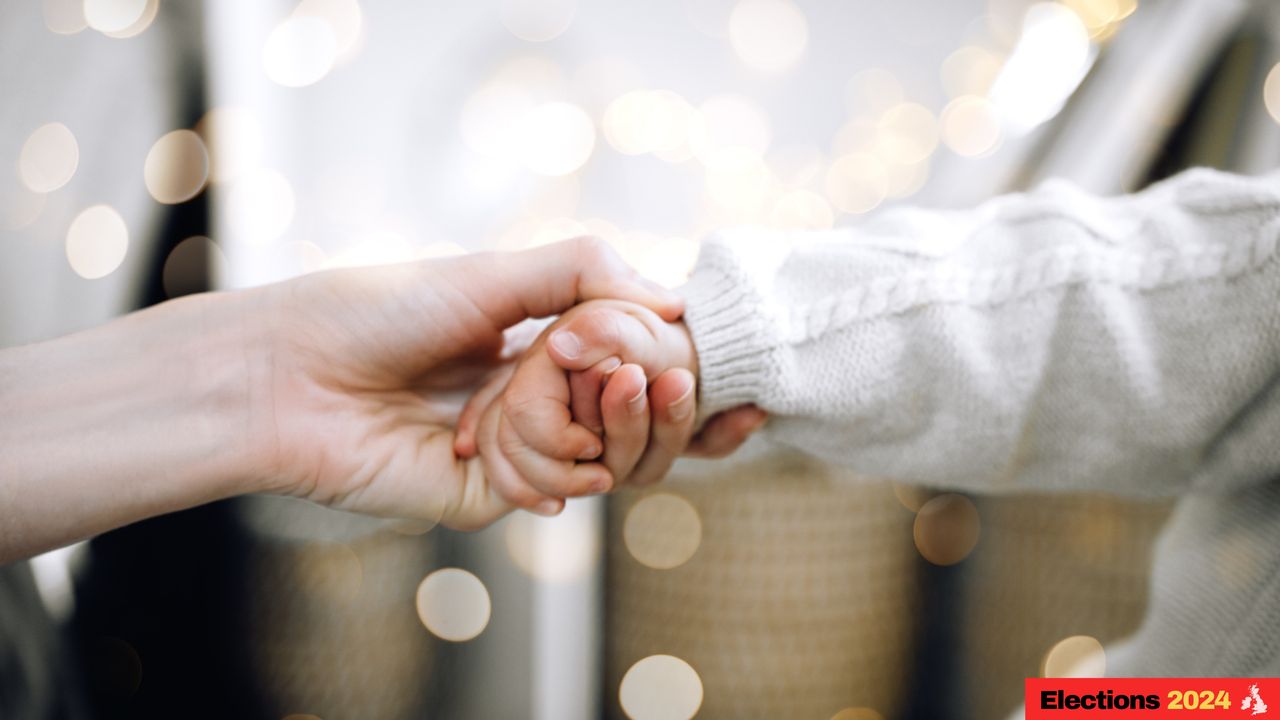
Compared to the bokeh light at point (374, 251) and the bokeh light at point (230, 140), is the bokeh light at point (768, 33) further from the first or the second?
the bokeh light at point (230, 140)

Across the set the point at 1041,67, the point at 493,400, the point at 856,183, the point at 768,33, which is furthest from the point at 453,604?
the point at 1041,67

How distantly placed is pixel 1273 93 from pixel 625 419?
1000 millimetres

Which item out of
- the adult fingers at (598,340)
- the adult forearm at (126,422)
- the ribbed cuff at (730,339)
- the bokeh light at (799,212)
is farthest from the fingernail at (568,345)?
the bokeh light at (799,212)

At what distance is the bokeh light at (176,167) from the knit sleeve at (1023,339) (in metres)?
0.82

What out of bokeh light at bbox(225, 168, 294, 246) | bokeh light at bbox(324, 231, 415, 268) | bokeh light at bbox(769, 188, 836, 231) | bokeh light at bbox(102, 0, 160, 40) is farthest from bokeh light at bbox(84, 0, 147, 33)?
bokeh light at bbox(769, 188, 836, 231)

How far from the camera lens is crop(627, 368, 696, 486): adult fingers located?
23.7 inches

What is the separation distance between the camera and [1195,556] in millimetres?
652

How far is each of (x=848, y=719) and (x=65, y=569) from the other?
1.11 meters

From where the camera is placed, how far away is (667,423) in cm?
64

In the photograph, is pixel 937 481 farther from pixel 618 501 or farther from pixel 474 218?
pixel 474 218

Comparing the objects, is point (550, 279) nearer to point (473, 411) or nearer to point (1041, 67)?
point (473, 411)

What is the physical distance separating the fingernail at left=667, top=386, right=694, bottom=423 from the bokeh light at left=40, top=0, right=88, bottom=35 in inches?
35.9

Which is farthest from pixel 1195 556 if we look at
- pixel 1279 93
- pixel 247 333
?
pixel 247 333

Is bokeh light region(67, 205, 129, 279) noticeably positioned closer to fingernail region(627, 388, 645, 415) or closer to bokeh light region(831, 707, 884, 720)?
fingernail region(627, 388, 645, 415)
